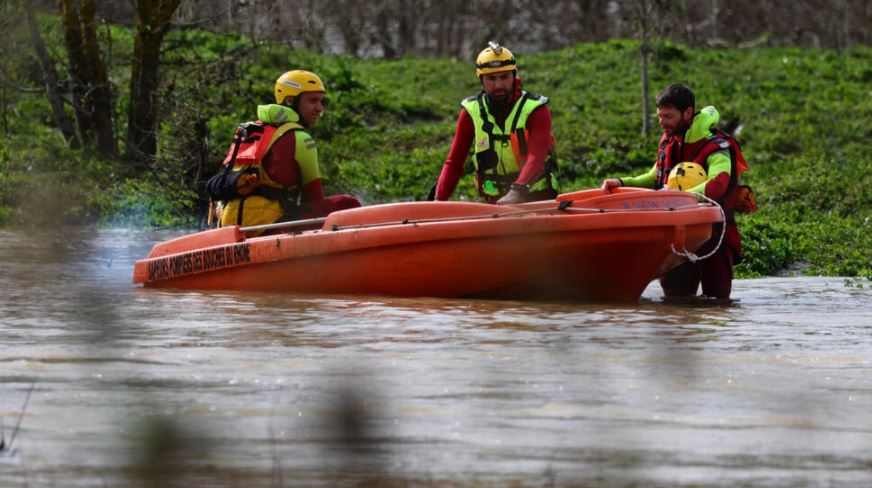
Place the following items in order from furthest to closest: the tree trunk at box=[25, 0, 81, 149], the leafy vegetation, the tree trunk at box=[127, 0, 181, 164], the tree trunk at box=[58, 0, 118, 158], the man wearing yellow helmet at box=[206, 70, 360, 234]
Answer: the tree trunk at box=[58, 0, 118, 158] < the tree trunk at box=[25, 0, 81, 149] < the tree trunk at box=[127, 0, 181, 164] < the leafy vegetation < the man wearing yellow helmet at box=[206, 70, 360, 234]

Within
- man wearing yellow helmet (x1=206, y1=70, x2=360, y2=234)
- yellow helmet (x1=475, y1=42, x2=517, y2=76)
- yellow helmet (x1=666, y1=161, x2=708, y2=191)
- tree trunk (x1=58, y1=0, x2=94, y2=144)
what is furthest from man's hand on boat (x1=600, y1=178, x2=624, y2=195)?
tree trunk (x1=58, y1=0, x2=94, y2=144)

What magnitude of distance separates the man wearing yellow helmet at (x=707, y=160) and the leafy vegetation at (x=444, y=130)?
1922 millimetres

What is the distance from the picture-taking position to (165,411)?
5211mm

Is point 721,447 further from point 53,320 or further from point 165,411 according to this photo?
point 53,320

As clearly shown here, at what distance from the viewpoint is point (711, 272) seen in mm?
9422

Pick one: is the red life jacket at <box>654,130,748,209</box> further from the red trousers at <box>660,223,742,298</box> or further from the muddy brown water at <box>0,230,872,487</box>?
the muddy brown water at <box>0,230,872,487</box>

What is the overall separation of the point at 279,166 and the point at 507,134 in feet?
4.36

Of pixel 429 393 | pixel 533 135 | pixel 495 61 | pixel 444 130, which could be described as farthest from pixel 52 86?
pixel 429 393

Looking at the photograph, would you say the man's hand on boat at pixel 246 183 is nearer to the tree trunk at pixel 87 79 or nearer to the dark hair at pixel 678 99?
the dark hair at pixel 678 99

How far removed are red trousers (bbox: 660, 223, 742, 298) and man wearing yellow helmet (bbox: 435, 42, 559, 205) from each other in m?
0.95

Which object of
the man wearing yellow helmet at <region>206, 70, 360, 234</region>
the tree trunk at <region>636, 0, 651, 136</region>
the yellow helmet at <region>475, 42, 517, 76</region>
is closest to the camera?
the yellow helmet at <region>475, 42, 517, 76</region>

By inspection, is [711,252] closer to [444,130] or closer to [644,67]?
[644,67]

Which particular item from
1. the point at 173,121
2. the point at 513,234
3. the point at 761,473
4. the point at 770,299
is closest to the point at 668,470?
the point at 761,473

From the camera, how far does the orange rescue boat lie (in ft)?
28.0
